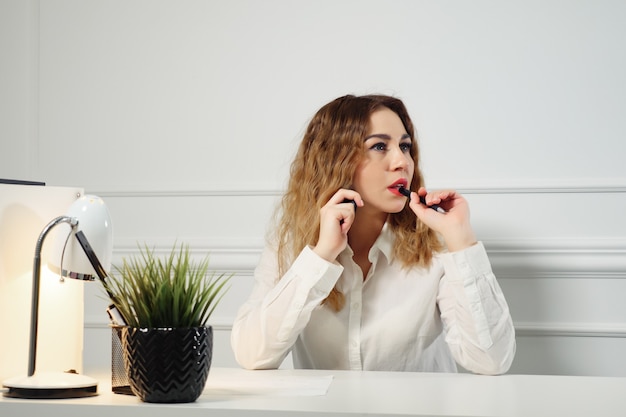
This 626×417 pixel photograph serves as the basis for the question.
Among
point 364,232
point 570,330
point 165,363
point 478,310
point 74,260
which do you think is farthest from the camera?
point 570,330

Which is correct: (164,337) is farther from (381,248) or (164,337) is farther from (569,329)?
(569,329)

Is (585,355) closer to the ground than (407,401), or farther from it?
closer to the ground

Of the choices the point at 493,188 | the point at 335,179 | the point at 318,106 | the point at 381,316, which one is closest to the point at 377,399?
the point at 381,316

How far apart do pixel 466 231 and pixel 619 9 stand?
0.84 metres

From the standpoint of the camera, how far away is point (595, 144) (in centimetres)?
196

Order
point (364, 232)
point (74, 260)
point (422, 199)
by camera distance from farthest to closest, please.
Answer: point (364, 232), point (422, 199), point (74, 260)

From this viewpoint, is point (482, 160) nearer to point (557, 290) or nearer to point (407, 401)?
point (557, 290)

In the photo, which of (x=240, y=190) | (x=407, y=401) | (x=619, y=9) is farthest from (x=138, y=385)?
(x=619, y=9)

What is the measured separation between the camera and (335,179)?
68.2 inches

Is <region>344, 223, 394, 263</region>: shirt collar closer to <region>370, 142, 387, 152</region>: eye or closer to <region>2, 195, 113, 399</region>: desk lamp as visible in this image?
<region>370, 142, 387, 152</region>: eye

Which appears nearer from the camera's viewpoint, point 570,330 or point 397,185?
point 397,185

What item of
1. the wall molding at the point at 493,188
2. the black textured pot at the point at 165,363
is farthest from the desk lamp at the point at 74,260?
the wall molding at the point at 493,188

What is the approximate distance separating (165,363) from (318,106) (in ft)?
3.76

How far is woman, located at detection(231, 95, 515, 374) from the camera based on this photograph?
152 centimetres
